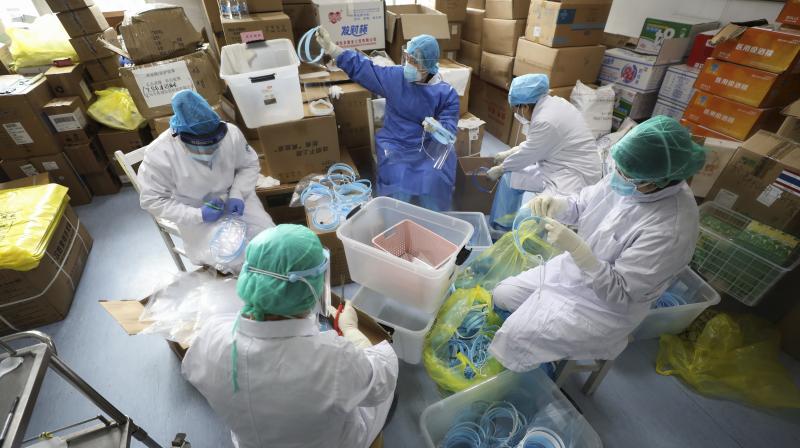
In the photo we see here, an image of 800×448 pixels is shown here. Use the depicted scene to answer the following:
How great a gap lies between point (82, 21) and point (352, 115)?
2080 mm

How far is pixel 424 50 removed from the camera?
2131 millimetres

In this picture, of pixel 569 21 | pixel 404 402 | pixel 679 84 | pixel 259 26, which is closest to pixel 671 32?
pixel 679 84

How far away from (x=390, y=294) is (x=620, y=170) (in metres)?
1.04

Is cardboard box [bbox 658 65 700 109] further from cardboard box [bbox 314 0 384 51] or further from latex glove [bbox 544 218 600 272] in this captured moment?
cardboard box [bbox 314 0 384 51]

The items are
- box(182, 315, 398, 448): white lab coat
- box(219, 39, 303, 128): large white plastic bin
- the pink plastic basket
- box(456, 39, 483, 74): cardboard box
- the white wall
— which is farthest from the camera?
box(456, 39, 483, 74): cardboard box

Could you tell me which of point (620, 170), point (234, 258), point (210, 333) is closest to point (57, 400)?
point (234, 258)

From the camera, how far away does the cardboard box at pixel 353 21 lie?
2.78 metres

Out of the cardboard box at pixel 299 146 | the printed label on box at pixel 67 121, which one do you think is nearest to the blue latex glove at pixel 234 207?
the cardboard box at pixel 299 146

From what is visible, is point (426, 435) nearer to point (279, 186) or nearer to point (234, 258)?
point (234, 258)

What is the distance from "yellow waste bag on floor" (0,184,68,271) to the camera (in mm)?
1723

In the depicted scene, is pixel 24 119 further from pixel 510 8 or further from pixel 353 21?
pixel 510 8

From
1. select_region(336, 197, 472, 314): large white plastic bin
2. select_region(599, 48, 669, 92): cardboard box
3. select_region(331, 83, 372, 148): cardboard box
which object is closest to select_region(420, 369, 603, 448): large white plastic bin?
select_region(336, 197, 472, 314): large white plastic bin

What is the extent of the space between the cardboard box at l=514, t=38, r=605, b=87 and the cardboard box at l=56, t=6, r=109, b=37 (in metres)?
3.42

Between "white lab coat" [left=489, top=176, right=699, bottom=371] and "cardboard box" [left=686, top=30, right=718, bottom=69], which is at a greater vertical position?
"cardboard box" [left=686, top=30, right=718, bottom=69]
